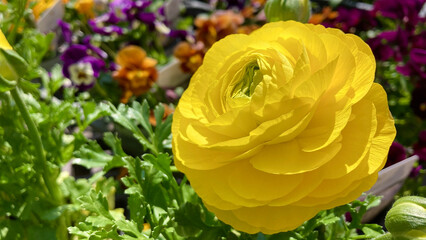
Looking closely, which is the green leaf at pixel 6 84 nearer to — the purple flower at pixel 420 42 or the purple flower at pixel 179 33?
the purple flower at pixel 420 42

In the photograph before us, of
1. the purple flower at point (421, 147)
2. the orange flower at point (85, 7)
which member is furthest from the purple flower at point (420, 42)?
the orange flower at point (85, 7)

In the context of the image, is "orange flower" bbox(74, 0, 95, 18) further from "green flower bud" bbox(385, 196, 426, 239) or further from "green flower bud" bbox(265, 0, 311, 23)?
"green flower bud" bbox(385, 196, 426, 239)

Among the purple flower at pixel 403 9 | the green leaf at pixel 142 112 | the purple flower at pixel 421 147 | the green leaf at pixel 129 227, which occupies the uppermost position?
the green leaf at pixel 142 112

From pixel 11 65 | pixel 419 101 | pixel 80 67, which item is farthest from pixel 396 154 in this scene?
pixel 80 67

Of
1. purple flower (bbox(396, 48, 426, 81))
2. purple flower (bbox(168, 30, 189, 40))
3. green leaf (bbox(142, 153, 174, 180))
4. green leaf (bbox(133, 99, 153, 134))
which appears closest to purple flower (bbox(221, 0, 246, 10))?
purple flower (bbox(168, 30, 189, 40))

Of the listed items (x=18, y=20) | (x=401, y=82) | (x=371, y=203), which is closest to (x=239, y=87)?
(x=371, y=203)

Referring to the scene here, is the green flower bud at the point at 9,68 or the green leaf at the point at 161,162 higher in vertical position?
the green flower bud at the point at 9,68

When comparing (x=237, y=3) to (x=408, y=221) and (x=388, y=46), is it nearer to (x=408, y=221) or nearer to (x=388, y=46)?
(x=388, y=46)
